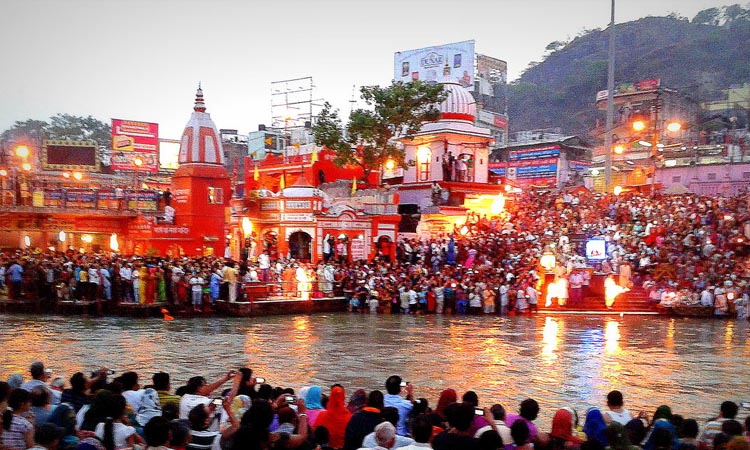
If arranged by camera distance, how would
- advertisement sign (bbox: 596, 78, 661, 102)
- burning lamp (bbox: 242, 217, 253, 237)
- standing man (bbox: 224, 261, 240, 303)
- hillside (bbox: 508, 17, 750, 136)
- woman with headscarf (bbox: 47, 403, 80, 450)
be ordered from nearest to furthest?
woman with headscarf (bbox: 47, 403, 80, 450) < standing man (bbox: 224, 261, 240, 303) < burning lamp (bbox: 242, 217, 253, 237) < advertisement sign (bbox: 596, 78, 661, 102) < hillside (bbox: 508, 17, 750, 136)

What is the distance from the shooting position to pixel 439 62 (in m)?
71.2

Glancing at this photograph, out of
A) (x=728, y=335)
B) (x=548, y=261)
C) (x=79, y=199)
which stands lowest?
(x=728, y=335)

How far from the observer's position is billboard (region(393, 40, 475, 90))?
69.8m

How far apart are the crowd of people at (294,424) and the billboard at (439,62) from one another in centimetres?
6385

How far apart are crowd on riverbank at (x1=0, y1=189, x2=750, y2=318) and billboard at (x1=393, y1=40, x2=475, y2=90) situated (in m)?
41.2

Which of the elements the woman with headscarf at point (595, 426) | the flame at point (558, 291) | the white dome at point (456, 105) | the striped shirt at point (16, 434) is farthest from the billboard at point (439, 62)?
the striped shirt at point (16, 434)

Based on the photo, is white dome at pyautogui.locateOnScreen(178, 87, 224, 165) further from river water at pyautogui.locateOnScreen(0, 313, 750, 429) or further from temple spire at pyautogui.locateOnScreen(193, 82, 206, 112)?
river water at pyautogui.locateOnScreen(0, 313, 750, 429)

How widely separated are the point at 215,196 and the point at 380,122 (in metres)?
10.3

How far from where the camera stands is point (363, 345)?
51.3 ft

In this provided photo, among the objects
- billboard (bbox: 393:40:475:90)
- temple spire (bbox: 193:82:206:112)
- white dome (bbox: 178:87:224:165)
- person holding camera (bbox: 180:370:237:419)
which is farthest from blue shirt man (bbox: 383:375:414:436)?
billboard (bbox: 393:40:475:90)

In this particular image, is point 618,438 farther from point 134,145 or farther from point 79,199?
point 134,145

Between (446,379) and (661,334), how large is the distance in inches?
377

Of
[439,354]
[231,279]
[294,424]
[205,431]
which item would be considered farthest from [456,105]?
[205,431]

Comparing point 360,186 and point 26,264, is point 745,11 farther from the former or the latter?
point 26,264
